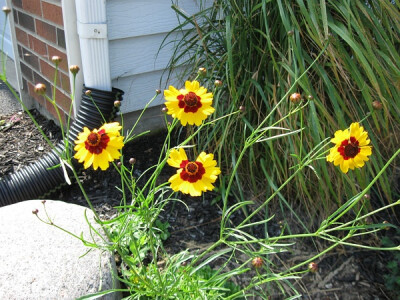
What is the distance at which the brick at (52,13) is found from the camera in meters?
2.21

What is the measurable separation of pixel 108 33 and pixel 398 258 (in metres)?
1.59

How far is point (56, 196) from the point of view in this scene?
216 centimetres

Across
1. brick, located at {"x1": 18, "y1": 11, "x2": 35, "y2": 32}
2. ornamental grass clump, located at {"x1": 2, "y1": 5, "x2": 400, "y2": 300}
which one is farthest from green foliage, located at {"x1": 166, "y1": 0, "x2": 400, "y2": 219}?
brick, located at {"x1": 18, "y1": 11, "x2": 35, "y2": 32}

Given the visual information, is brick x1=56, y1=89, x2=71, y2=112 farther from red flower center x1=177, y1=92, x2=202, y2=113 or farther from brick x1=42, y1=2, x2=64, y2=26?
red flower center x1=177, y1=92, x2=202, y2=113

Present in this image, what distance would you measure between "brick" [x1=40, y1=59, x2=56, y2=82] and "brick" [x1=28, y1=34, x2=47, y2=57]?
5cm

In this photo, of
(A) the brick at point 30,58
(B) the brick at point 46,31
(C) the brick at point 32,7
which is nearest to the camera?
(B) the brick at point 46,31

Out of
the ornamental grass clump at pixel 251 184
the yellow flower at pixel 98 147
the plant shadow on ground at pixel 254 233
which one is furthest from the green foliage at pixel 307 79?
the yellow flower at pixel 98 147

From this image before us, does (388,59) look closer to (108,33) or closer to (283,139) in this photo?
(283,139)

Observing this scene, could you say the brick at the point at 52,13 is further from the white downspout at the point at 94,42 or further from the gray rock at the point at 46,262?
the gray rock at the point at 46,262

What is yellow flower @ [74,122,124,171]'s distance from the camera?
100cm

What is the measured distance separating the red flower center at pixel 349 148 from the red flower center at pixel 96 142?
55 cm

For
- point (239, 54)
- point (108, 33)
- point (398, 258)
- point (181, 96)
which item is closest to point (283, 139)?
point (239, 54)

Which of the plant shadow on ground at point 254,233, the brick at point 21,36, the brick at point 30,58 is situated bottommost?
the plant shadow on ground at point 254,233

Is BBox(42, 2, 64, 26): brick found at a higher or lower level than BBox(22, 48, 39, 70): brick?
higher
